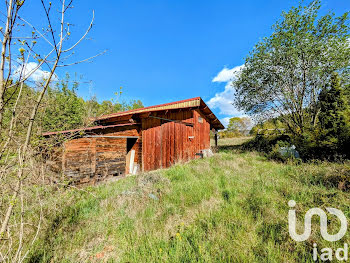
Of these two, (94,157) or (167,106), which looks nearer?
(94,157)

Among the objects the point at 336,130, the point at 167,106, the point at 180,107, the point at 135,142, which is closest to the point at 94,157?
the point at 135,142

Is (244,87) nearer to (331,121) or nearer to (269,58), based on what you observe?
(269,58)

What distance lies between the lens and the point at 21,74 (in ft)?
5.47

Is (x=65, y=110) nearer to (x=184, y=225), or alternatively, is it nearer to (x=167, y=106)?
(x=167, y=106)

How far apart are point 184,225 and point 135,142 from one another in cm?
650

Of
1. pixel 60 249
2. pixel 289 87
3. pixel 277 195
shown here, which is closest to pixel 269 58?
pixel 289 87

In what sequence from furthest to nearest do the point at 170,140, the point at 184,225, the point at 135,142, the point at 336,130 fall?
the point at 170,140 → the point at 135,142 → the point at 336,130 → the point at 184,225

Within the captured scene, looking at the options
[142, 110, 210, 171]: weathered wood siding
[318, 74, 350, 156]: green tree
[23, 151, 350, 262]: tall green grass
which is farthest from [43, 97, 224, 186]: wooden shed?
[318, 74, 350, 156]: green tree

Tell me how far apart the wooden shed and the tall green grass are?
1950 millimetres

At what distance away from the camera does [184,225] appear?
2.76 metres

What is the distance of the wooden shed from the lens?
5.60 meters

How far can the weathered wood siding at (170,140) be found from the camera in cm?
841

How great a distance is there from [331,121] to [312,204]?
6.11m

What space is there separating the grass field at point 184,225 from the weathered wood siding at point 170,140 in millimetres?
4217
